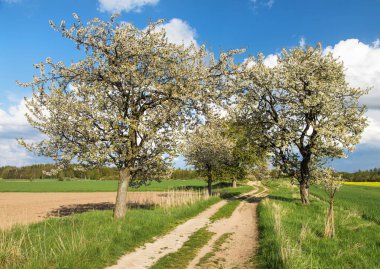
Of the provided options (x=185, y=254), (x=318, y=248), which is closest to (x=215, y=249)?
(x=185, y=254)

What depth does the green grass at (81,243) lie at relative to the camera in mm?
11156

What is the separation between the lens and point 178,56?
21078mm

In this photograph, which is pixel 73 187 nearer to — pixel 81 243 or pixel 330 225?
pixel 81 243

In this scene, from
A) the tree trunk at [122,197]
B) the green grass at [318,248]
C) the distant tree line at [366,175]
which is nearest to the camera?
the green grass at [318,248]

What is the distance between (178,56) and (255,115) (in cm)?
1494

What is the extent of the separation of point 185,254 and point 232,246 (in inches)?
108

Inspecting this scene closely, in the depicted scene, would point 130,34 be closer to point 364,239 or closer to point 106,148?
point 106,148

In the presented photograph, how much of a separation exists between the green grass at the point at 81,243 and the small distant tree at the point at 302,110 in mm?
14825

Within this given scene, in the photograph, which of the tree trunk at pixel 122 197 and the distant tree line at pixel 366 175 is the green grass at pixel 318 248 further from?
the distant tree line at pixel 366 175

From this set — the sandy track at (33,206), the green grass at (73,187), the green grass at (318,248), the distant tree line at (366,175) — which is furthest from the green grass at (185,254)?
the distant tree line at (366,175)

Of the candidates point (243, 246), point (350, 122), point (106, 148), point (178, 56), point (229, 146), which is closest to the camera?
point (243, 246)

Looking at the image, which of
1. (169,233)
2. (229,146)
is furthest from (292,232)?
(229,146)

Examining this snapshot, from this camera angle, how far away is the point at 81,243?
12.7 m

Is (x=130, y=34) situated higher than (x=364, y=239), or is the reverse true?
(x=130, y=34)
